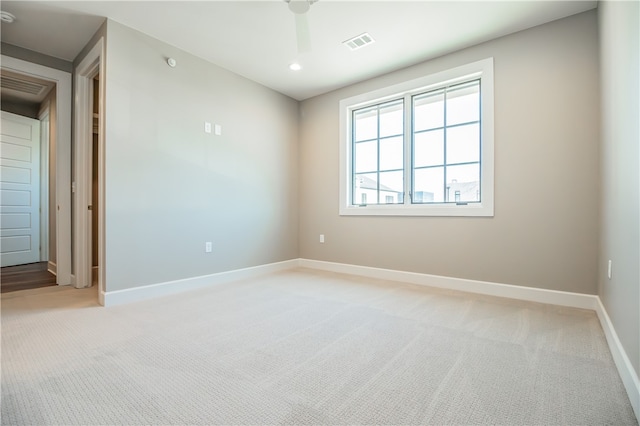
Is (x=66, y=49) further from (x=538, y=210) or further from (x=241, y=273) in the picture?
(x=538, y=210)

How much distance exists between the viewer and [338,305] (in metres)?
2.81

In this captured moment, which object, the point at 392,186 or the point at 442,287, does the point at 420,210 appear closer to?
the point at 392,186

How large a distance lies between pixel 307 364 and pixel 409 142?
3016 millimetres

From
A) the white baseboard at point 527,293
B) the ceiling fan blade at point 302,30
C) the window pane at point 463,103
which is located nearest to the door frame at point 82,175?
the ceiling fan blade at point 302,30

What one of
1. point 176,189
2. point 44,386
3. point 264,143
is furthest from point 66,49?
point 44,386

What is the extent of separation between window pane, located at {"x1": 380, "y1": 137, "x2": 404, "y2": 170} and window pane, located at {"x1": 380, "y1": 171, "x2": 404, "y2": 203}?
0.10 metres

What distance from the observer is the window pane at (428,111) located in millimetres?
3611

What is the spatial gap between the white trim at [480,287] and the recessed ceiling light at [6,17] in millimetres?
4330

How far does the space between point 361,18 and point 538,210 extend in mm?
2497

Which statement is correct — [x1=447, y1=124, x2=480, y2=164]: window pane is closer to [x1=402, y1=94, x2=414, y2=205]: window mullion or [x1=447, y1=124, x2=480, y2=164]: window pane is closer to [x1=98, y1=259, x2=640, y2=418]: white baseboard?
[x1=402, y1=94, x2=414, y2=205]: window mullion

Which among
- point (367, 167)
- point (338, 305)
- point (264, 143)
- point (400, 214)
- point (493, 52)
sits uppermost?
point (493, 52)

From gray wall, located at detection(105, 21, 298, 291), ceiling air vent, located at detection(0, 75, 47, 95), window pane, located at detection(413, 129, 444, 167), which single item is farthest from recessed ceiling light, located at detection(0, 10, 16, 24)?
window pane, located at detection(413, 129, 444, 167)

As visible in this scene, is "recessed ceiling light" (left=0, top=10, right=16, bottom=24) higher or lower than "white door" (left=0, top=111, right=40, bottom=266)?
higher

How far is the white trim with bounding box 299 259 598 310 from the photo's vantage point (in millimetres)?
2705
